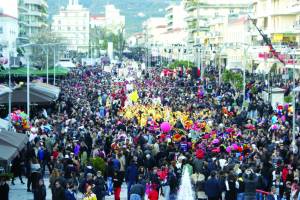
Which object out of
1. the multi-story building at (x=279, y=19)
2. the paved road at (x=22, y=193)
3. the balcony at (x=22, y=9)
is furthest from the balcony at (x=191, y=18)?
the paved road at (x=22, y=193)

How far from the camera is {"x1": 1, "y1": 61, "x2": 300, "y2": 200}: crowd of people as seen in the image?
71.5 feet

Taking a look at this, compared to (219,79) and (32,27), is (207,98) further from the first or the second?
(32,27)

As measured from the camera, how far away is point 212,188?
70.3 ft

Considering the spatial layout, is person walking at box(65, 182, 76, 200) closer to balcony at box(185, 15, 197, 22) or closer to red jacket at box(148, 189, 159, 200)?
red jacket at box(148, 189, 159, 200)

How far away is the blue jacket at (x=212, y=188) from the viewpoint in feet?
70.3

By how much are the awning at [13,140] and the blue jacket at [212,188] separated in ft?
16.2

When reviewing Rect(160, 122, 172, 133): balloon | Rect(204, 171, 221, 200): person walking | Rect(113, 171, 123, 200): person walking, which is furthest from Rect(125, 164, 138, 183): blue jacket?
Rect(160, 122, 172, 133): balloon

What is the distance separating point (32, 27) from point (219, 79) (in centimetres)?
7838

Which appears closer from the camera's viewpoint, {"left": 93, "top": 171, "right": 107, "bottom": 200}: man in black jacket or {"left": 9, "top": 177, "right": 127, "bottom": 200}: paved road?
{"left": 93, "top": 171, "right": 107, "bottom": 200}: man in black jacket

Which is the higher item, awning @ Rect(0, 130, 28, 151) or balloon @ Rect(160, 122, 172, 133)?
awning @ Rect(0, 130, 28, 151)

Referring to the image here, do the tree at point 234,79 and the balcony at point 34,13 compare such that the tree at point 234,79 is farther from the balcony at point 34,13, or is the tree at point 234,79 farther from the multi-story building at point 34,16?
the balcony at point 34,13

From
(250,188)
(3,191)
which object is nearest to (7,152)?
(3,191)

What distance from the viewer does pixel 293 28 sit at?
7188 cm

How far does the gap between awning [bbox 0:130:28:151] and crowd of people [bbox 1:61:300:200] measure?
55 cm
